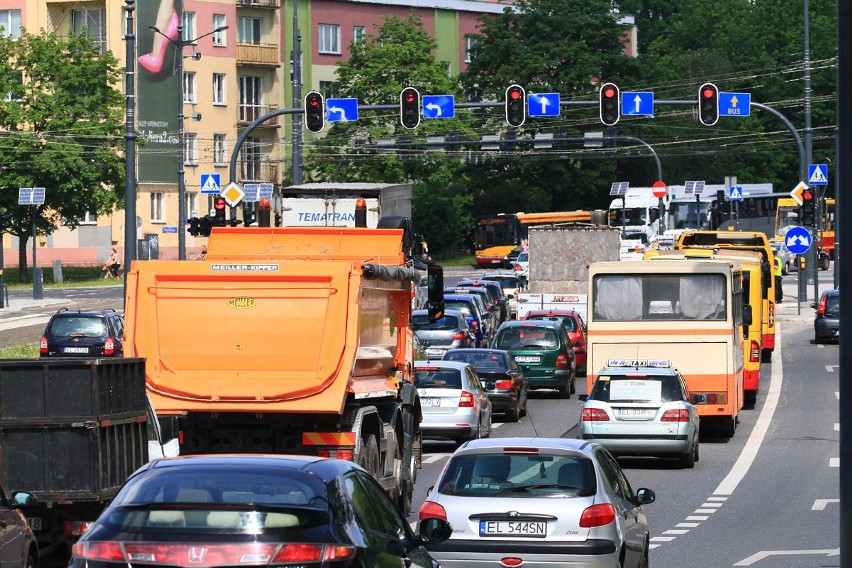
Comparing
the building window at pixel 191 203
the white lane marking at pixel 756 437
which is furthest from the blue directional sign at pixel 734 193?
the white lane marking at pixel 756 437

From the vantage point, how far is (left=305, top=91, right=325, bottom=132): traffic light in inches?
1626

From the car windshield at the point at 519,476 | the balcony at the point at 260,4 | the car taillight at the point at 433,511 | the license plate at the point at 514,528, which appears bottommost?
the license plate at the point at 514,528

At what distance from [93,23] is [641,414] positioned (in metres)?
67.6

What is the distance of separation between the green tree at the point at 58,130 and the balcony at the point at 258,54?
43.5 ft

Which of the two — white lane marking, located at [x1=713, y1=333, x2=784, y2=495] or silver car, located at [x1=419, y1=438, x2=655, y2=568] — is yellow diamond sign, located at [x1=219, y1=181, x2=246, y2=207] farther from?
silver car, located at [x1=419, y1=438, x2=655, y2=568]

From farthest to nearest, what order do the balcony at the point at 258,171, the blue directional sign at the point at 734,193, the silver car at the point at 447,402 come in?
the balcony at the point at 258,171, the blue directional sign at the point at 734,193, the silver car at the point at 447,402

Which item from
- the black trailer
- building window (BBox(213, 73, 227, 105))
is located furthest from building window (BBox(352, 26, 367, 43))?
the black trailer

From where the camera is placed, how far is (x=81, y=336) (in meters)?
37.3

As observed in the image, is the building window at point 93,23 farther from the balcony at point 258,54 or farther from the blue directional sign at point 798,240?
the blue directional sign at point 798,240

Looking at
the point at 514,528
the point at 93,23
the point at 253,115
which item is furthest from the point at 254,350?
the point at 253,115

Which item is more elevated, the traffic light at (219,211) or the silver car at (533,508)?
Answer: the traffic light at (219,211)

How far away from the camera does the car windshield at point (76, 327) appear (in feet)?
123

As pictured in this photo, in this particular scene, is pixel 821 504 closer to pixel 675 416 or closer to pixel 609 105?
pixel 675 416

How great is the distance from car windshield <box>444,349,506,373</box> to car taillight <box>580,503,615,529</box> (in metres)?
19.0
